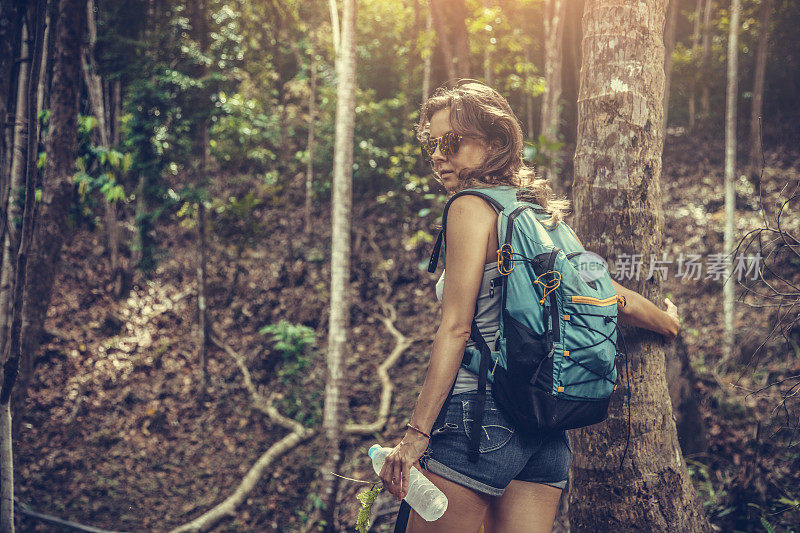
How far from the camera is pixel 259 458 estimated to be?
7359mm

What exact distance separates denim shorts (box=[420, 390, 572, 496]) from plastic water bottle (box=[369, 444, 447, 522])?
46 millimetres

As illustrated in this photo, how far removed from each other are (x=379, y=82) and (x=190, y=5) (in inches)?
214

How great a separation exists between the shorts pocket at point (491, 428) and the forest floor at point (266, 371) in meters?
3.38

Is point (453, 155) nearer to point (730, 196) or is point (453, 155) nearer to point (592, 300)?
point (592, 300)

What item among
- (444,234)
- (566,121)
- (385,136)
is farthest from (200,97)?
(444,234)

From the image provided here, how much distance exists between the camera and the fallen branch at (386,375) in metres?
7.15

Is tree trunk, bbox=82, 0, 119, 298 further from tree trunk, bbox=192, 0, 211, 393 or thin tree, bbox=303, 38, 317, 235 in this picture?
thin tree, bbox=303, 38, 317, 235

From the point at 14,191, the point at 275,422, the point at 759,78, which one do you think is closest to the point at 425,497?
the point at 14,191

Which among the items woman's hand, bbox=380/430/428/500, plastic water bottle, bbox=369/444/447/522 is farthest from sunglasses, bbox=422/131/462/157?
plastic water bottle, bbox=369/444/447/522

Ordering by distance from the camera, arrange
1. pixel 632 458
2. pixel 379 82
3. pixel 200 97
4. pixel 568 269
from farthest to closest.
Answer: pixel 379 82 < pixel 200 97 < pixel 632 458 < pixel 568 269

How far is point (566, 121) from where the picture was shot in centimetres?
1275

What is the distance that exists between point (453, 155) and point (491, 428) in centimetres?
94

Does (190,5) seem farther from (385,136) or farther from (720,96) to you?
(720,96)

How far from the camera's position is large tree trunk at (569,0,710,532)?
2365 millimetres
